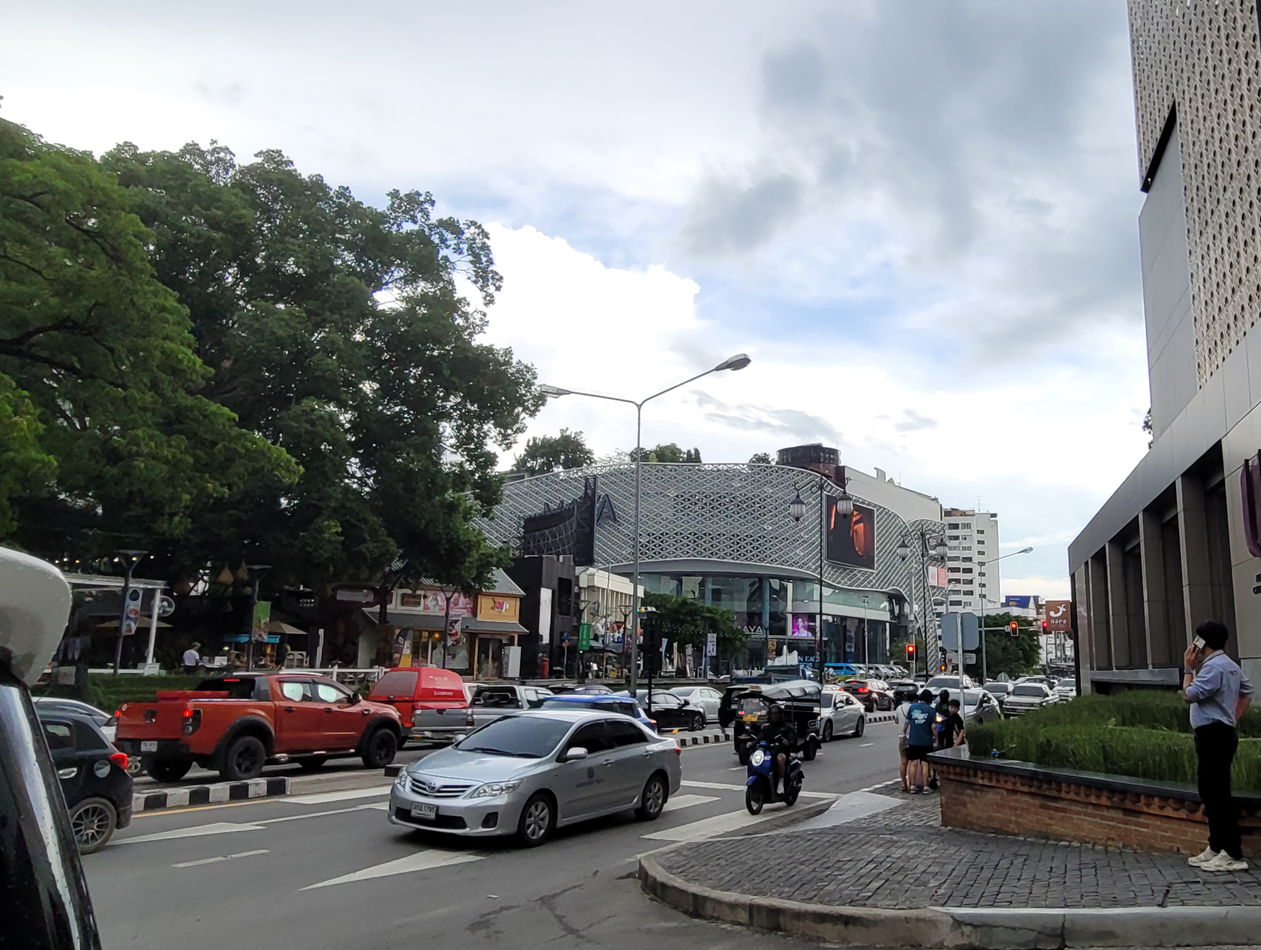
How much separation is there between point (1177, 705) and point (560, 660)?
2303 inches

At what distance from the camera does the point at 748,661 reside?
108 meters

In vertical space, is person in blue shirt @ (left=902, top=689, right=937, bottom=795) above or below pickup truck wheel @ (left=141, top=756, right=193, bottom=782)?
above

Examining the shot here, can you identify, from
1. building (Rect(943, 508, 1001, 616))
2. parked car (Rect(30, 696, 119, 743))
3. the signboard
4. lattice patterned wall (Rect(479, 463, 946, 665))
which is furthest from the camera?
building (Rect(943, 508, 1001, 616))

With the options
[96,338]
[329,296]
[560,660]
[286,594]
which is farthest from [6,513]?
[560,660]

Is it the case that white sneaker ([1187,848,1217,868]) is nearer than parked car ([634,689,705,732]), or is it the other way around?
white sneaker ([1187,848,1217,868])

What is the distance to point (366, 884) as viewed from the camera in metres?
8.96

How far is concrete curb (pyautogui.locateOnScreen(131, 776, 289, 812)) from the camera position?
1330 centimetres

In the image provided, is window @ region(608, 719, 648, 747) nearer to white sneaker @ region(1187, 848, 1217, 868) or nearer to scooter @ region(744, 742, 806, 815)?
scooter @ region(744, 742, 806, 815)

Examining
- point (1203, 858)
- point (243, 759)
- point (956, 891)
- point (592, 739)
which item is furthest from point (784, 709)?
point (243, 759)

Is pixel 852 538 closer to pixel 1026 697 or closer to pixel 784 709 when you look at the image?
pixel 1026 697

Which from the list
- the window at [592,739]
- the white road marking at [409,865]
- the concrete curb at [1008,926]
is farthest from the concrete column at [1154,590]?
the concrete curb at [1008,926]

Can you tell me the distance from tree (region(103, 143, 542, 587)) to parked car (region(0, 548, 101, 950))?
31318mm

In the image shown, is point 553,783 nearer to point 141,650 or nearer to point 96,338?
point 96,338

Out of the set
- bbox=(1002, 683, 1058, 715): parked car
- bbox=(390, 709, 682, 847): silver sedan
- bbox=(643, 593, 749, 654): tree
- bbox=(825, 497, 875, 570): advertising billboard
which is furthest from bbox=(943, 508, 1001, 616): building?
bbox=(390, 709, 682, 847): silver sedan
